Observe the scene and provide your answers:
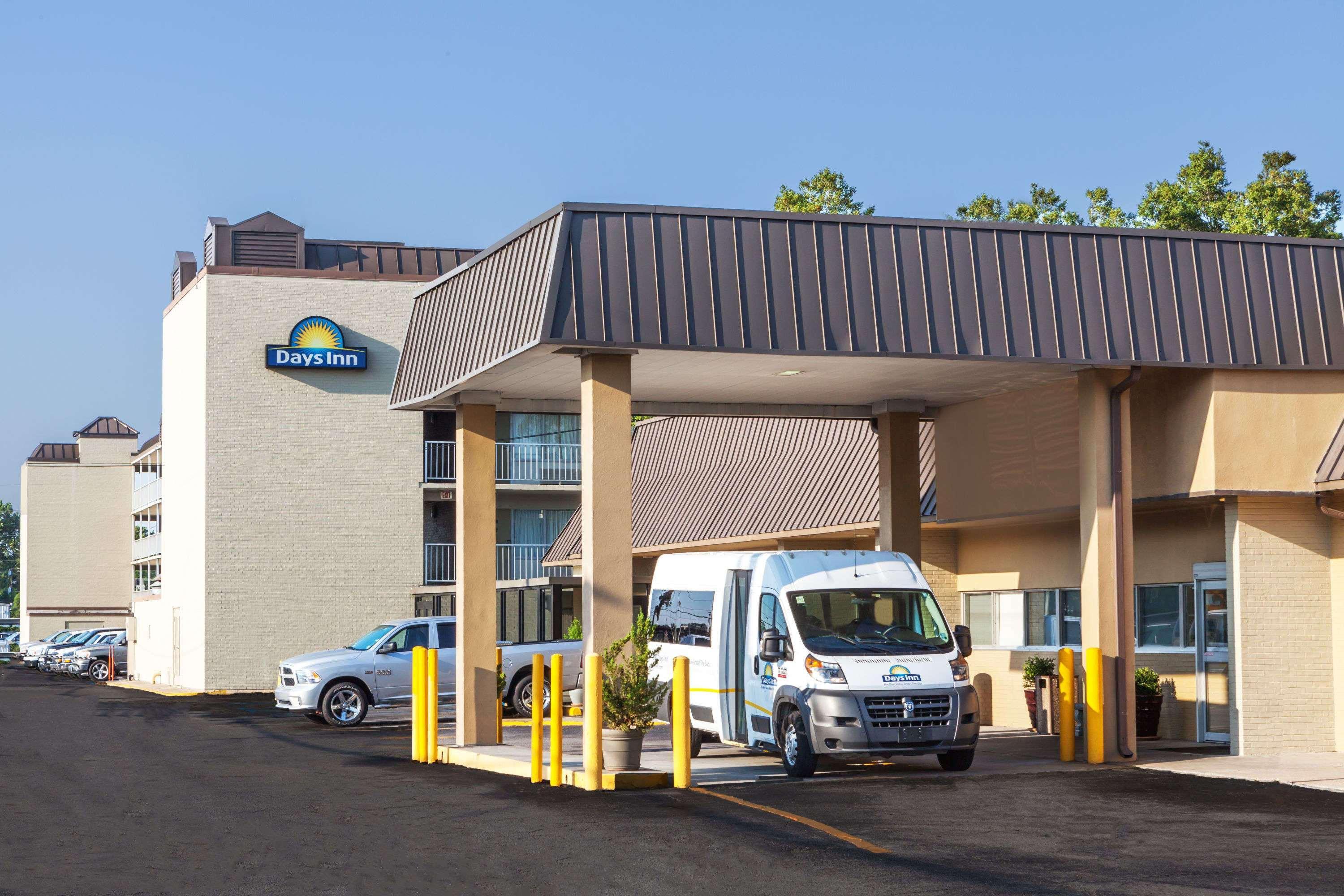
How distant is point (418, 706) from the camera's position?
1972 centimetres

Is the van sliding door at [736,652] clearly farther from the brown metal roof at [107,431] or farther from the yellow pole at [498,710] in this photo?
the brown metal roof at [107,431]

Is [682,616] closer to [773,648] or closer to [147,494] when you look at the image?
[773,648]

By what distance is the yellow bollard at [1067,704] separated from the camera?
58.9ft

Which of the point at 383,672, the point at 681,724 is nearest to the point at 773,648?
the point at 681,724

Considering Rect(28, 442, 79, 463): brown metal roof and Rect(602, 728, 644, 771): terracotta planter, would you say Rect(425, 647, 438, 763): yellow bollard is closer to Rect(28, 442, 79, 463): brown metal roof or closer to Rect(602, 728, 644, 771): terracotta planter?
Rect(602, 728, 644, 771): terracotta planter

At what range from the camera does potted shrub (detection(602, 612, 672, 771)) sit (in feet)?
52.0

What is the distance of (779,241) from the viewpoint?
57.0ft

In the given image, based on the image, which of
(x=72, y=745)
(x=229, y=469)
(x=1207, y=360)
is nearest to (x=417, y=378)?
(x=72, y=745)

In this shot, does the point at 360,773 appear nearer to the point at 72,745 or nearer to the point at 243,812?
the point at 243,812

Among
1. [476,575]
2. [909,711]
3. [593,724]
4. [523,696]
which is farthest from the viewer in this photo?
[523,696]

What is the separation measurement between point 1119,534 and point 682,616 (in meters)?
5.26

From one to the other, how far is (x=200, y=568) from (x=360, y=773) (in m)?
28.7

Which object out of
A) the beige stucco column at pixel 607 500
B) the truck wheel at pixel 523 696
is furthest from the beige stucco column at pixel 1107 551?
the truck wheel at pixel 523 696

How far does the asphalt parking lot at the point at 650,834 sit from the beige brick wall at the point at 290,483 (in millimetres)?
26013
